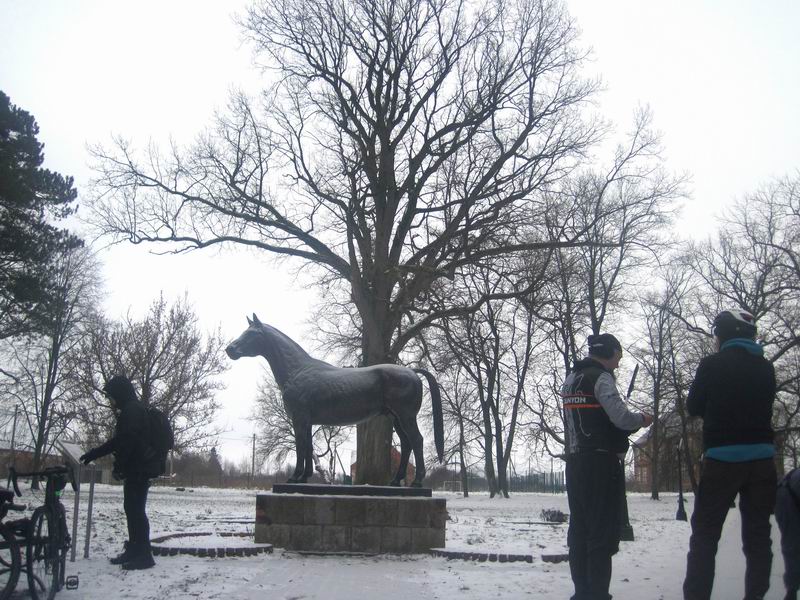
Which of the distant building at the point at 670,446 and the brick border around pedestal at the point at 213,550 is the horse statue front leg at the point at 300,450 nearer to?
the brick border around pedestal at the point at 213,550

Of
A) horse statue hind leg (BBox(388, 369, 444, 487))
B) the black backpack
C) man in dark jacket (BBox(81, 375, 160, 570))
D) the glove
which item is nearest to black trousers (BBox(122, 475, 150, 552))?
man in dark jacket (BBox(81, 375, 160, 570))

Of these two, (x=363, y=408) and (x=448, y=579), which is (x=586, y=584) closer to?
(x=448, y=579)

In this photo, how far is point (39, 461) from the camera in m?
34.6

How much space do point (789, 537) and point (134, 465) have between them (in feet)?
20.4

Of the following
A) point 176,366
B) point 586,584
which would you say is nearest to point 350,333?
point 176,366

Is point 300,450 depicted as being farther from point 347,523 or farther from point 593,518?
point 593,518

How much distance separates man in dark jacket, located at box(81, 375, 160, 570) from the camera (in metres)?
8.25

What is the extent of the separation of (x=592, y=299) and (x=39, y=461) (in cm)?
2509

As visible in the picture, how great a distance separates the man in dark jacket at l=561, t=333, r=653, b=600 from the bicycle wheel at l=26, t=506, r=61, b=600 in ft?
13.3

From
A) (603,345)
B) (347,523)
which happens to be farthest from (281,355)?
(603,345)

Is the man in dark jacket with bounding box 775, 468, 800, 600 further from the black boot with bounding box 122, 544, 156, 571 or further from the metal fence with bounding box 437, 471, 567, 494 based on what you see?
the metal fence with bounding box 437, 471, 567, 494

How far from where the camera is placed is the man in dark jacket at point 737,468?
205 inches

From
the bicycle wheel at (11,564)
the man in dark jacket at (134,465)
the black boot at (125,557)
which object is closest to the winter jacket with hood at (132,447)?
the man in dark jacket at (134,465)

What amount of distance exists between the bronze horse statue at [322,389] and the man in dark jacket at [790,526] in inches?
252
